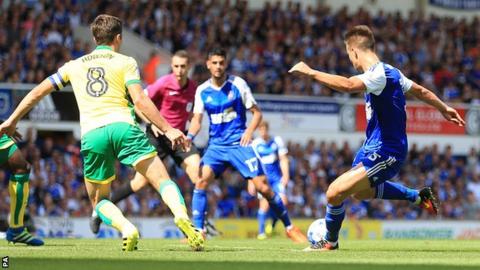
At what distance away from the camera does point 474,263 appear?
9.17 metres

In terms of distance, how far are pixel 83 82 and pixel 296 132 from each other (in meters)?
20.7

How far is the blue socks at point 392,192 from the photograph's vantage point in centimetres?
1161

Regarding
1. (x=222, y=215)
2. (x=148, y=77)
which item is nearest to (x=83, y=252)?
(x=222, y=215)

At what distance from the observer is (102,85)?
9883mm

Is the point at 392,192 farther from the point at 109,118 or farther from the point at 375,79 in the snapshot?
the point at 109,118

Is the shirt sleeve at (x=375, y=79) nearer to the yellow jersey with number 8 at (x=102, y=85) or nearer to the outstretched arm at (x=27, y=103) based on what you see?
the yellow jersey with number 8 at (x=102, y=85)

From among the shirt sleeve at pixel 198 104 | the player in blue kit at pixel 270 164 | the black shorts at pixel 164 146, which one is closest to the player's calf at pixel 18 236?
the shirt sleeve at pixel 198 104

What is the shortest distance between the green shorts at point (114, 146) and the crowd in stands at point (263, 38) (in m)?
15.5

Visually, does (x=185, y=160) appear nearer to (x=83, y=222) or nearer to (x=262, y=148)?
(x=262, y=148)

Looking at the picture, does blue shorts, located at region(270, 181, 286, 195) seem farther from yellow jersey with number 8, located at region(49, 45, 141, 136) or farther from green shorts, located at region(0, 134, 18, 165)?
yellow jersey with number 8, located at region(49, 45, 141, 136)

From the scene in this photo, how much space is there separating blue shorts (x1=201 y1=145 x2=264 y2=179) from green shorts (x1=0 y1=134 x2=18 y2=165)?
138 inches

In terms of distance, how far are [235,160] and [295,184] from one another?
1285cm

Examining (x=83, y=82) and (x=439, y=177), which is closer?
(x=83, y=82)

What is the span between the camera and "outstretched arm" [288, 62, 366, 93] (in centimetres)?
952
